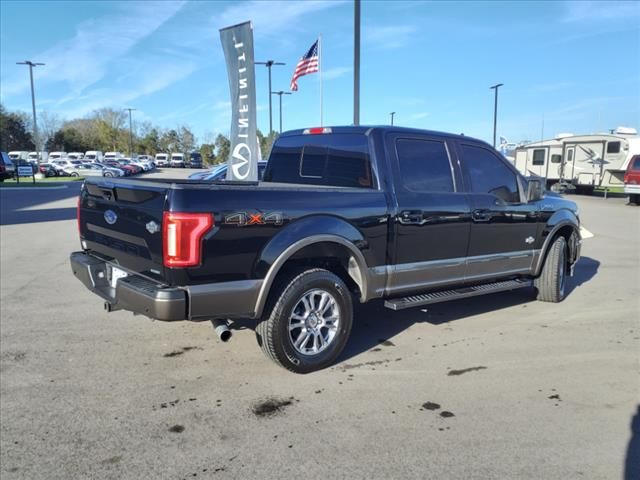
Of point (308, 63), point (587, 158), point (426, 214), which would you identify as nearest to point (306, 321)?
point (426, 214)

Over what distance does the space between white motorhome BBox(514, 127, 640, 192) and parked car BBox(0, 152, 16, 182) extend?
34.1 meters

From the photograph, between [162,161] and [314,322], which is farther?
[162,161]

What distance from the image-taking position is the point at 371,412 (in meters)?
3.43

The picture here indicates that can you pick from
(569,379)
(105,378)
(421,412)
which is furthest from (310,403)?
(569,379)

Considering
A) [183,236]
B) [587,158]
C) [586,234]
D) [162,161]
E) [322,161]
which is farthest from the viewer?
[162,161]

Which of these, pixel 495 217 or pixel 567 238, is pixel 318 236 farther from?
pixel 567 238

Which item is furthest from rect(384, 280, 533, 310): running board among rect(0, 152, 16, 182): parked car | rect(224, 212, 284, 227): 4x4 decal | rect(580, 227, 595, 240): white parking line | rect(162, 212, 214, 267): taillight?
rect(0, 152, 16, 182): parked car

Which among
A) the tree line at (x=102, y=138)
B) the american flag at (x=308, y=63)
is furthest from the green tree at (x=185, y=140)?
the american flag at (x=308, y=63)

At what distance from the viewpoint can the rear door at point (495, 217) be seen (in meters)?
5.07

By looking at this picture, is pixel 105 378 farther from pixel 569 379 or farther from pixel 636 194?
pixel 636 194

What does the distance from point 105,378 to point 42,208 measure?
52.0ft

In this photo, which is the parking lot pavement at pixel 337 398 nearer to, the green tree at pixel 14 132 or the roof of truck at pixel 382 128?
the roof of truck at pixel 382 128

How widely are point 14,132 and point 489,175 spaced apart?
90373 millimetres

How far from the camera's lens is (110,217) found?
4008mm
